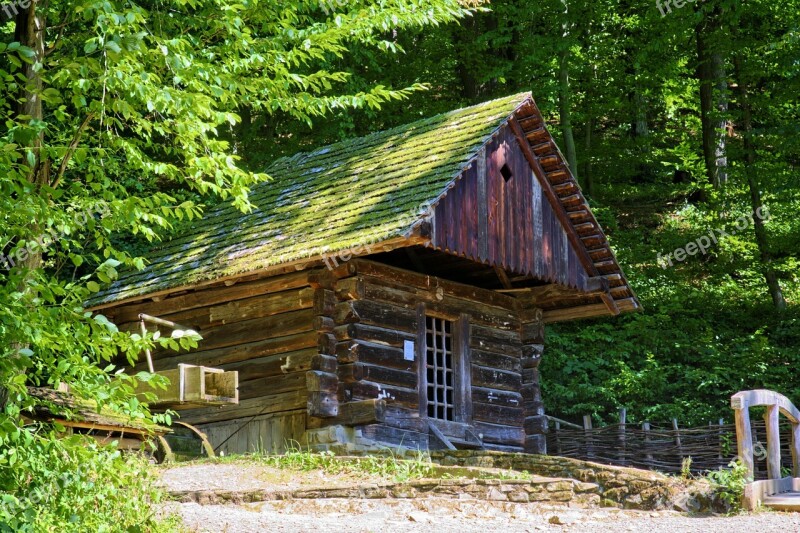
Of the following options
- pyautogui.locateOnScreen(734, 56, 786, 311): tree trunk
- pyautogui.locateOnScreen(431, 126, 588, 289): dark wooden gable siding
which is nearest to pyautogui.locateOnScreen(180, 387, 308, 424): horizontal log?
pyautogui.locateOnScreen(431, 126, 588, 289): dark wooden gable siding

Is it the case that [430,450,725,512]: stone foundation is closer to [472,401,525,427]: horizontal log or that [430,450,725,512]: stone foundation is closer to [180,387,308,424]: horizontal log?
[472,401,525,427]: horizontal log

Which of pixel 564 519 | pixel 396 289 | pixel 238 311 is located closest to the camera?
pixel 564 519

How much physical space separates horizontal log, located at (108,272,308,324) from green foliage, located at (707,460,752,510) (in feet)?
19.9

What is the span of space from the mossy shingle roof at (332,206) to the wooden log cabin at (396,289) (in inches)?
1.4

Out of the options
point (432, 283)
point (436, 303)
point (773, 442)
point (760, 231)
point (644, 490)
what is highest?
point (760, 231)

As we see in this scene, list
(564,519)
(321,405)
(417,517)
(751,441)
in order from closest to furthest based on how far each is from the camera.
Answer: (417,517), (564,519), (751,441), (321,405)

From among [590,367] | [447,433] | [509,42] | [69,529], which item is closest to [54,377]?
[69,529]

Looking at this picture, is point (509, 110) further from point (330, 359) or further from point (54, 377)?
point (54, 377)

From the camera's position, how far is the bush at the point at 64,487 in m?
6.91

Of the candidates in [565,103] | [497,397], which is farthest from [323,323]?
[565,103]

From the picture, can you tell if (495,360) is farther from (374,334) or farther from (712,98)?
(712,98)

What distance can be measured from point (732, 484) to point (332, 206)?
6849 mm

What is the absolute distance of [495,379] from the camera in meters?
16.3

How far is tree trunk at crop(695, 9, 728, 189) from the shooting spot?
83.5 feet
